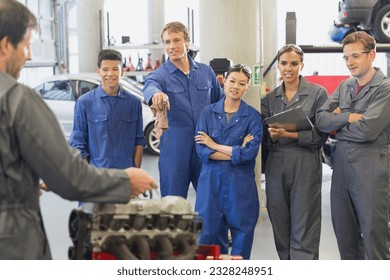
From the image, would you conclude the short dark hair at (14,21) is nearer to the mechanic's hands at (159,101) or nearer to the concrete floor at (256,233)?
the mechanic's hands at (159,101)

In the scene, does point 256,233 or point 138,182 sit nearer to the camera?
point 138,182

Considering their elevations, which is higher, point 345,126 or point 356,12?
point 356,12

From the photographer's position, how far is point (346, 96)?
12.7ft

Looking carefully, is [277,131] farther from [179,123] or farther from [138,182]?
[138,182]

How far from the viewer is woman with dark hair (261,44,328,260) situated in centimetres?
389

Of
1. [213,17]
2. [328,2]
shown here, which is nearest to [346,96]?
[213,17]

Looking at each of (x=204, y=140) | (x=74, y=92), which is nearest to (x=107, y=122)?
(x=204, y=140)

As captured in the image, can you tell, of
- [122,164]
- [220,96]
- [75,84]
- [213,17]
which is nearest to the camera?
[122,164]

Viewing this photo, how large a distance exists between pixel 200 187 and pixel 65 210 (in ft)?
7.46

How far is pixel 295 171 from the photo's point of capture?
3891 mm

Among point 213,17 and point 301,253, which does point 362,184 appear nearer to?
point 301,253

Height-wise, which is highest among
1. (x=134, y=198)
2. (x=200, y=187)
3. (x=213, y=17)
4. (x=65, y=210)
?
(x=213, y=17)

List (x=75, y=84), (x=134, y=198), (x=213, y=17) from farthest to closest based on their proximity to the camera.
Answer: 1. (x=75, y=84)
2. (x=213, y=17)
3. (x=134, y=198)

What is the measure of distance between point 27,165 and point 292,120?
6.41ft
